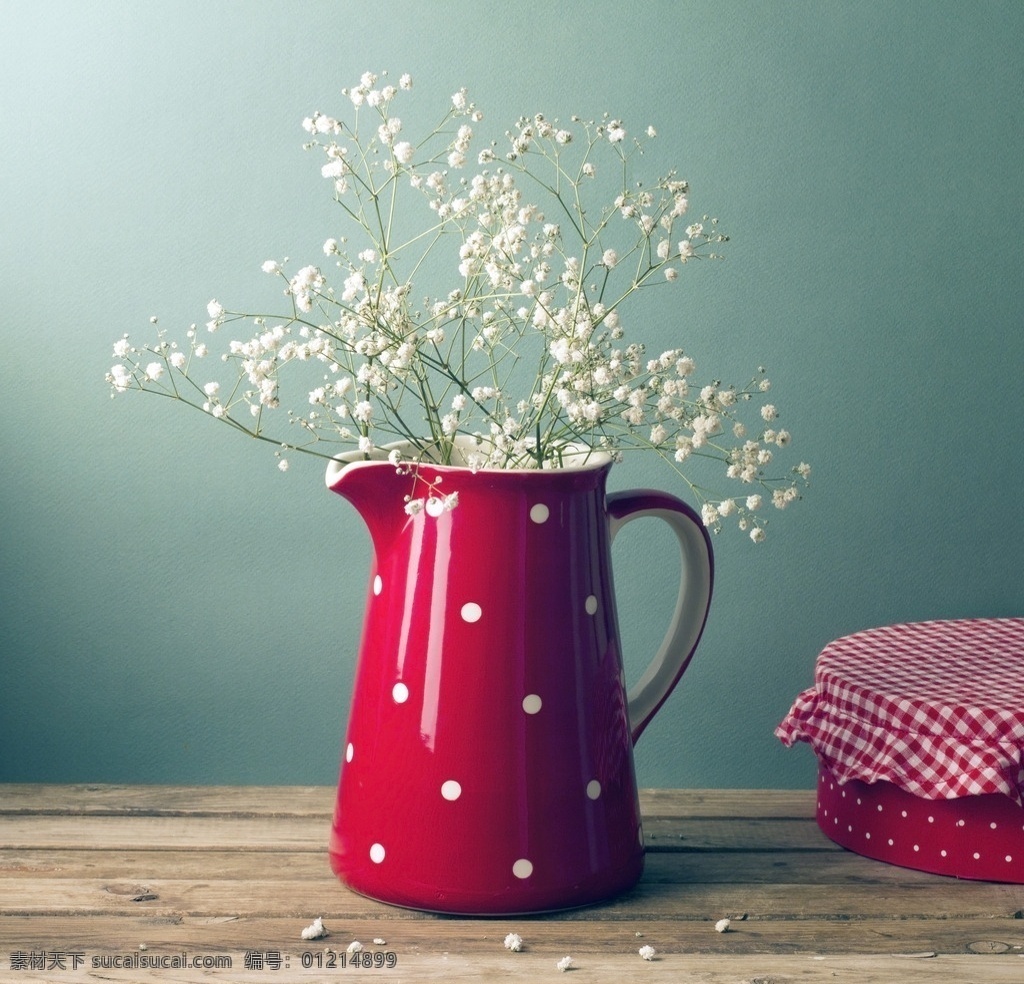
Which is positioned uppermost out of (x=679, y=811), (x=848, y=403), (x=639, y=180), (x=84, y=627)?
(x=639, y=180)

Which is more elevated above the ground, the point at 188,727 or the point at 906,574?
the point at 906,574

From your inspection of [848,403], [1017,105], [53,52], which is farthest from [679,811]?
[53,52]

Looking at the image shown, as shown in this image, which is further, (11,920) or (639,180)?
(639,180)

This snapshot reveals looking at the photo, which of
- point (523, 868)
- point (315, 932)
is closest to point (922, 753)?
point (523, 868)

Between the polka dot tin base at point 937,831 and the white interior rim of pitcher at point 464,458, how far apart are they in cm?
33

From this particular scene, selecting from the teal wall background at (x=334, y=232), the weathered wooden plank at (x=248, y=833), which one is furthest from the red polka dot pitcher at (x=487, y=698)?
the teal wall background at (x=334, y=232)

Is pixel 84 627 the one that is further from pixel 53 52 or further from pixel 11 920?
pixel 53 52

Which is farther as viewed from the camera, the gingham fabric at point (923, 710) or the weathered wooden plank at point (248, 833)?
the weathered wooden plank at point (248, 833)

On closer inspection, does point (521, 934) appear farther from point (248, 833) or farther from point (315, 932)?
point (248, 833)

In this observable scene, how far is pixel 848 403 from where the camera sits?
3.88 feet

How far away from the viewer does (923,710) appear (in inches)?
36.0

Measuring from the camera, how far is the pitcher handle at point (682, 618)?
0.94m

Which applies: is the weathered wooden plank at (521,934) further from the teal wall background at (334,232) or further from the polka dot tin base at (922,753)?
the teal wall background at (334,232)

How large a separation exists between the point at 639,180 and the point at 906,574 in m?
0.45
